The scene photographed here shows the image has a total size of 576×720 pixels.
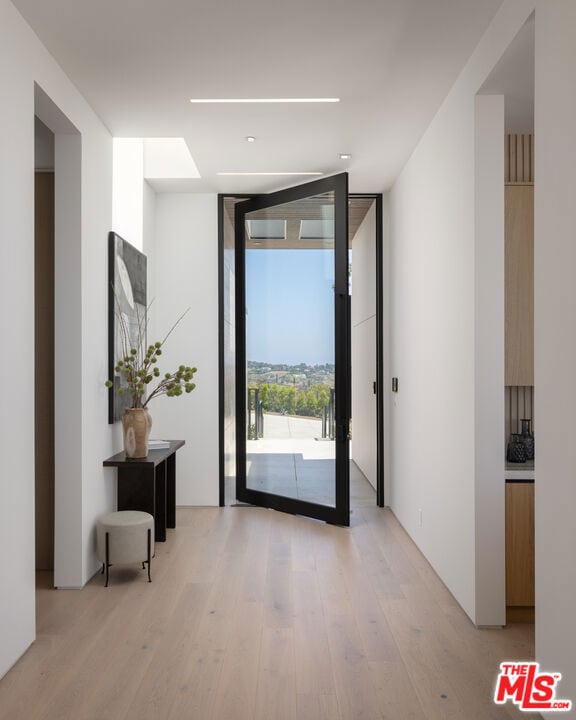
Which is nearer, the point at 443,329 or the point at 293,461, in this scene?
the point at 443,329

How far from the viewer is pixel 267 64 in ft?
10.2

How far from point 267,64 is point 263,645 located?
8.98 feet

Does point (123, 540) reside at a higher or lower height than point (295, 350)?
lower

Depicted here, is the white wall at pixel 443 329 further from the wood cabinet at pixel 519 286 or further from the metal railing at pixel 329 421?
the metal railing at pixel 329 421

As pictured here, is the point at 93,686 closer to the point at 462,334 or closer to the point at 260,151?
the point at 462,334

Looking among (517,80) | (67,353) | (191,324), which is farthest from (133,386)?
(517,80)

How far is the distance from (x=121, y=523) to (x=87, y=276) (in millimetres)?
1413

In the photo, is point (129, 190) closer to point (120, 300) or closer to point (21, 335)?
point (120, 300)

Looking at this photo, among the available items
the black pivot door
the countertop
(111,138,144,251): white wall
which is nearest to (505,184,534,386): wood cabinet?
the countertop

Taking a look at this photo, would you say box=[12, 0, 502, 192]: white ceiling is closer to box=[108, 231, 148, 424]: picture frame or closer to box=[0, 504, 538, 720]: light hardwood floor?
box=[108, 231, 148, 424]: picture frame

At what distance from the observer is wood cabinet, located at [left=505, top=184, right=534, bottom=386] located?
333 cm

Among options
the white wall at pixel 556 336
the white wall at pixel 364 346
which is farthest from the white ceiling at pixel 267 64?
the white wall at pixel 364 346

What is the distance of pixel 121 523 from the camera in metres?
3.57

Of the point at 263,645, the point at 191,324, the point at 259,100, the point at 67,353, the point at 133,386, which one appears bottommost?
the point at 263,645
